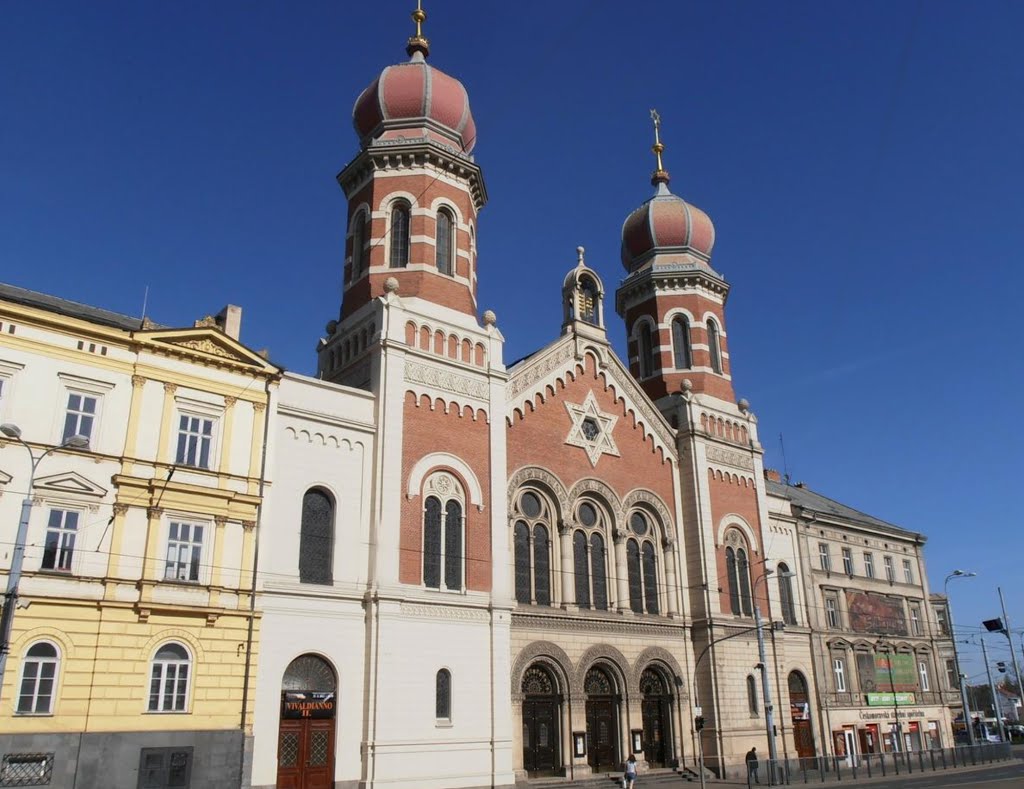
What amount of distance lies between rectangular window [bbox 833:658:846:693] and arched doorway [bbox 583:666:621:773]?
51.9 feet

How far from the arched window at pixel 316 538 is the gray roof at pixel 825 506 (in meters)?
26.5

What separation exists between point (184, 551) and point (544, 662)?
46.0 feet

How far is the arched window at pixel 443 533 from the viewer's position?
3002cm

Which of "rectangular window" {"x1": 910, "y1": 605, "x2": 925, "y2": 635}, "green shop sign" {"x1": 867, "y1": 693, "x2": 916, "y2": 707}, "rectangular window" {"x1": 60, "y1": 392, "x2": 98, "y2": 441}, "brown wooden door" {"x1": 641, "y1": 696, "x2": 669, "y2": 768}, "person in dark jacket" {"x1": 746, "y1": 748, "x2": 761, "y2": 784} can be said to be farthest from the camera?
"rectangular window" {"x1": 910, "y1": 605, "x2": 925, "y2": 635}

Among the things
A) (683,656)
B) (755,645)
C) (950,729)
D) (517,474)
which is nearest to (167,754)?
(517,474)

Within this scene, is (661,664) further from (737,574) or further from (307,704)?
(307,704)

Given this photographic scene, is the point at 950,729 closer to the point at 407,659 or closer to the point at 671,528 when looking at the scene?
the point at 671,528

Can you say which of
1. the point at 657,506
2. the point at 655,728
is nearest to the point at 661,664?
the point at 655,728

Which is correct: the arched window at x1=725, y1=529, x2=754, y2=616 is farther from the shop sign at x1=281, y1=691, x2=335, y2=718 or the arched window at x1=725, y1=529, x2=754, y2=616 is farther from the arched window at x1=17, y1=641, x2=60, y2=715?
the arched window at x1=17, y1=641, x2=60, y2=715

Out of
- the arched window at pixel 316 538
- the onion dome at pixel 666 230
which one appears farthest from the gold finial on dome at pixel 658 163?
the arched window at pixel 316 538

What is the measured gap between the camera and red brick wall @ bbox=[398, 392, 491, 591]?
29.4m

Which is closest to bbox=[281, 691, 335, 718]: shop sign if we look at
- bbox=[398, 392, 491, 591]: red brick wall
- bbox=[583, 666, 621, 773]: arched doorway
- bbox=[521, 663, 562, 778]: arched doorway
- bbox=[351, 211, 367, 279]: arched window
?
bbox=[398, 392, 491, 591]: red brick wall

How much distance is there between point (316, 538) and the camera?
2783 centimetres

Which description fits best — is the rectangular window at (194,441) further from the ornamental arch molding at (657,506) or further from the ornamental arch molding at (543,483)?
the ornamental arch molding at (657,506)
